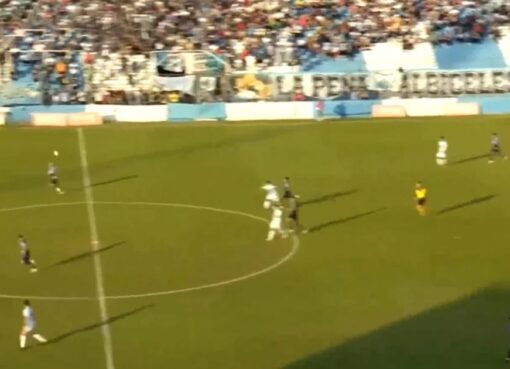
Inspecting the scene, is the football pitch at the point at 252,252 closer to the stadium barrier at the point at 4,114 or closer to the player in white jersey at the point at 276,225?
the player in white jersey at the point at 276,225

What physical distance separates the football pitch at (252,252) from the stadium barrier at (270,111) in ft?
11.6

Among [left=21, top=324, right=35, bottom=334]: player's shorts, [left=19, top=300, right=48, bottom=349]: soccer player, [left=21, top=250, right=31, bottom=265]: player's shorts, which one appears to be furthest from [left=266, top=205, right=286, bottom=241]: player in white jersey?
[left=21, top=324, right=35, bottom=334]: player's shorts

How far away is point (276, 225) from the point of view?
34750 mm

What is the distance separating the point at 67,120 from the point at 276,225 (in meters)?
21.8

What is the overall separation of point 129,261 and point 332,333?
26.0 ft

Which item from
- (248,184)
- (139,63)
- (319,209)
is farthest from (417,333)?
(139,63)

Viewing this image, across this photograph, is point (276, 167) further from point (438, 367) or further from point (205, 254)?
point (438, 367)

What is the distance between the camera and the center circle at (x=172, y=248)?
31016 mm

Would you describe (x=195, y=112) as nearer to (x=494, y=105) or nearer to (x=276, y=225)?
(x=494, y=105)

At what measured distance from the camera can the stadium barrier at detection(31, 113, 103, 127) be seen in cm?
5409

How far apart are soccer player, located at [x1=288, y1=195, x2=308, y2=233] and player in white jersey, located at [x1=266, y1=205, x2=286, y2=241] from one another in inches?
13.6

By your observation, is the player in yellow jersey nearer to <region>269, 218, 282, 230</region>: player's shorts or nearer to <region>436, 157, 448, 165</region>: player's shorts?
<region>269, 218, 282, 230</region>: player's shorts

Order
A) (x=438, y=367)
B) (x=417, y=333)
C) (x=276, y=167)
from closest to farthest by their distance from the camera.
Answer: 1. (x=438, y=367)
2. (x=417, y=333)
3. (x=276, y=167)

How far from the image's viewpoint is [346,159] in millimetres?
46750
